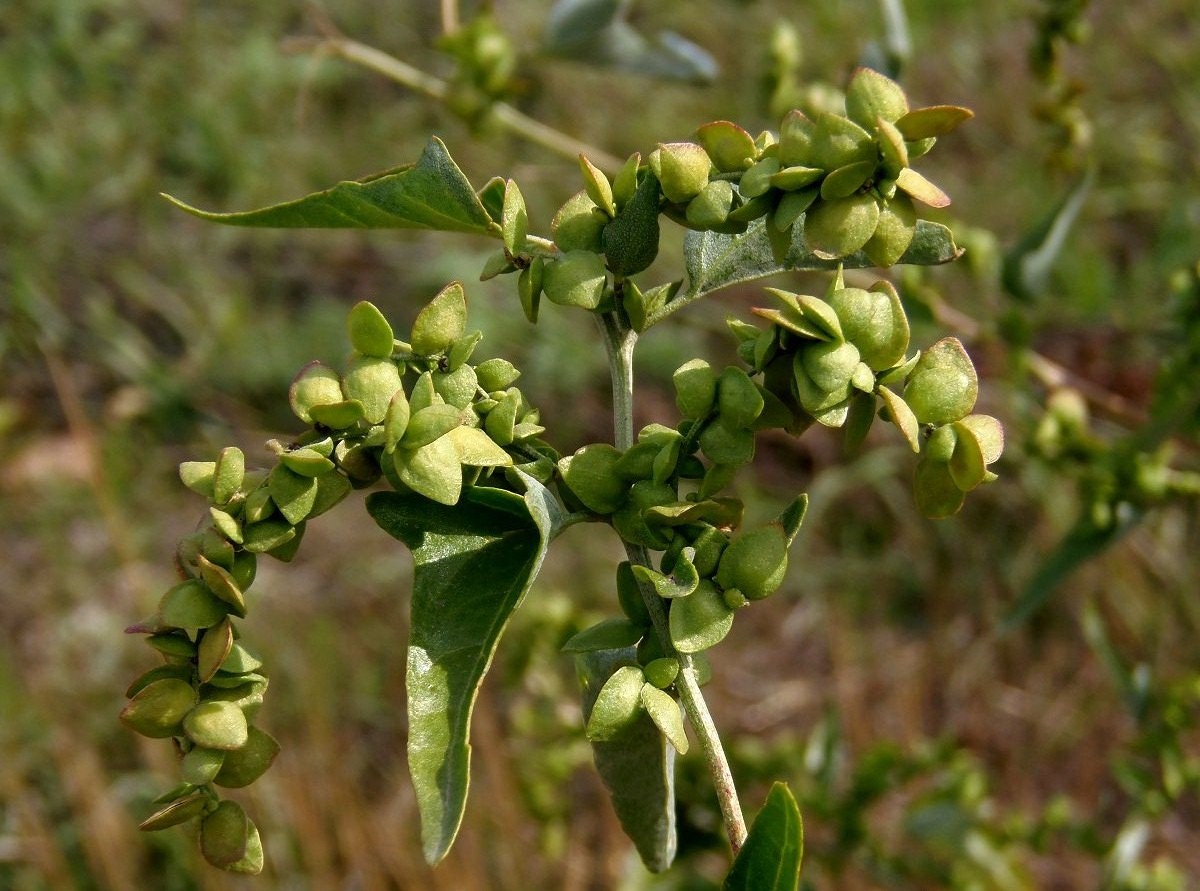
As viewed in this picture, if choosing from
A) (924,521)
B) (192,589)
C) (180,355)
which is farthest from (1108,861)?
(180,355)

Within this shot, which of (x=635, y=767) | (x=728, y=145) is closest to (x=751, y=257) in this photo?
(x=728, y=145)

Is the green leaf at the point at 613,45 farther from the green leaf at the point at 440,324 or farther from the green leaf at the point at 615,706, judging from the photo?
the green leaf at the point at 615,706

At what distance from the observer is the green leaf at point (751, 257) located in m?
0.71

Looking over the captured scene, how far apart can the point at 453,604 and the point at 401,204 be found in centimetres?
25

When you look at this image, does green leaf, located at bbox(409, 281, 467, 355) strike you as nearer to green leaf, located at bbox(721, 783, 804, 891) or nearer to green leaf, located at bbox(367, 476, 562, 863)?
green leaf, located at bbox(367, 476, 562, 863)

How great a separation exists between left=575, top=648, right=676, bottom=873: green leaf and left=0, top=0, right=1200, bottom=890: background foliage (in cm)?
66

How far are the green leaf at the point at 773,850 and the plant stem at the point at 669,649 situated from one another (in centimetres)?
2

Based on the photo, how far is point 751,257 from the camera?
29.0 inches

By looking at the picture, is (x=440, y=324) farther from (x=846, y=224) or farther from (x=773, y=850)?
(x=773, y=850)

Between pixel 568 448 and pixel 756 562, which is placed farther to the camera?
pixel 568 448

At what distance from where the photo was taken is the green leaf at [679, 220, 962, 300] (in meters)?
0.71

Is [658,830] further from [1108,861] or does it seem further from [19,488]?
[19,488]

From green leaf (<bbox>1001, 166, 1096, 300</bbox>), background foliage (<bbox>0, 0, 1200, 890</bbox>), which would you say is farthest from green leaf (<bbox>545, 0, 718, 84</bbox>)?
green leaf (<bbox>1001, 166, 1096, 300</bbox>)

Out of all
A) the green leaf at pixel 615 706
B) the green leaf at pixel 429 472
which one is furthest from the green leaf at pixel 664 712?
the green leaf at pixel 429 472
